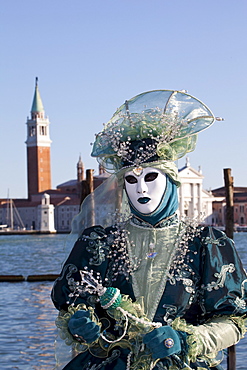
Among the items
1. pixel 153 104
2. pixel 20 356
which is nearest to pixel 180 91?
pixel 153 104

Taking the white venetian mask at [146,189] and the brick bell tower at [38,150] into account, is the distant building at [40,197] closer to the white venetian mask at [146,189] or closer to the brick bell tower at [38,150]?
the brick bell tower at [38,150]

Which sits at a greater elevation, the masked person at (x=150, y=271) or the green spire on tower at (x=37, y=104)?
the green spire on tower at (x=37, y=104)

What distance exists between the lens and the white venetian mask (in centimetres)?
177

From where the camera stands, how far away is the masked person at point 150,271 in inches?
62.6

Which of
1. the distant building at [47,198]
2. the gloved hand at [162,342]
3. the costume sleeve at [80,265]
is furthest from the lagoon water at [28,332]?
the distant building at [47,198]

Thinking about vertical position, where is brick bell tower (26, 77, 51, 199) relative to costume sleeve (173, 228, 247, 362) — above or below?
above

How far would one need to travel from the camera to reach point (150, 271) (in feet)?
5.74

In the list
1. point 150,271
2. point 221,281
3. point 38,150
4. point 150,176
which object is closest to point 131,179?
point 150,176

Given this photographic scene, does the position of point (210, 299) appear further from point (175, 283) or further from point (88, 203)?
point (88, 203)

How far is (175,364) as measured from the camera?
1.57 m

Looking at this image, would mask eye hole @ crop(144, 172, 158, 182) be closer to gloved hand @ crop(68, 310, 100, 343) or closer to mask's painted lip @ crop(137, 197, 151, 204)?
mask's painted lip @ crop(137, 197, 151, 204)

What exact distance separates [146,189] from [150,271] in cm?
20

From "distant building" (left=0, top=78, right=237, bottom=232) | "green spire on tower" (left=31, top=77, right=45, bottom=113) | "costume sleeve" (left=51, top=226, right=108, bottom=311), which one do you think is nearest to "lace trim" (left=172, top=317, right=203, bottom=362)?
"costume sleeve" (left=51, top=226, right=108, bottom=311)

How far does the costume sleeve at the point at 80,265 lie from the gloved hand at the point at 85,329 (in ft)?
0.35
